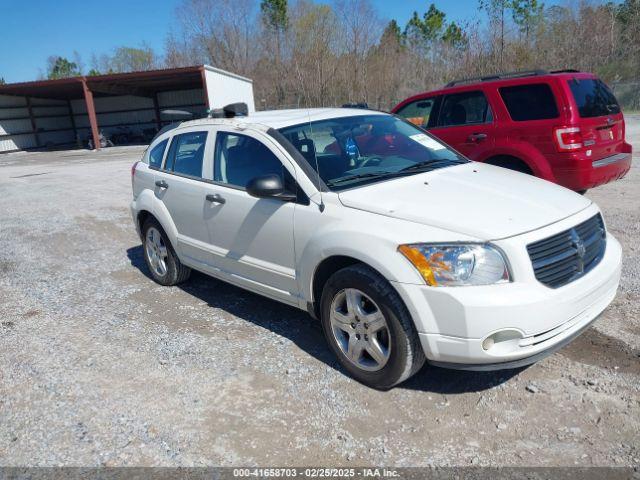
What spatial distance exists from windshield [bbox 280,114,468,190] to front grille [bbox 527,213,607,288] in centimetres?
119

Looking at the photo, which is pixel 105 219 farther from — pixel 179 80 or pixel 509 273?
pixel 179 80

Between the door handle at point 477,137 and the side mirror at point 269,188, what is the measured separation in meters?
4.13

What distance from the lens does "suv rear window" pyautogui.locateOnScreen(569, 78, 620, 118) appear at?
6.16 metres

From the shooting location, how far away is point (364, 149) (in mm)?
3951

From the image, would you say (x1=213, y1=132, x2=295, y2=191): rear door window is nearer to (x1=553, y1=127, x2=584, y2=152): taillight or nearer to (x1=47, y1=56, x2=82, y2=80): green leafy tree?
(x1=553, y1=127, x2=584, y2=152): taillight

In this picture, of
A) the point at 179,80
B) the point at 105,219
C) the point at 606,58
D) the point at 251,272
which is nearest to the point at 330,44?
the point at 179,80

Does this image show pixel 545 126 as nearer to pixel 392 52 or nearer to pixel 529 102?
pixel 529 102

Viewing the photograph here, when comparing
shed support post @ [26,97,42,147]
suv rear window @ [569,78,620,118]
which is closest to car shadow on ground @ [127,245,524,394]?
suv rear window @ [569,78,620,118]

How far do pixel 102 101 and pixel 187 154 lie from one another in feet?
118

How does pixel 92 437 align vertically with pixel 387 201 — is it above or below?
below

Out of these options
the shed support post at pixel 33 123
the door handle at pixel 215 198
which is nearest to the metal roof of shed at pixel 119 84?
the shed support post at pixel 33 123

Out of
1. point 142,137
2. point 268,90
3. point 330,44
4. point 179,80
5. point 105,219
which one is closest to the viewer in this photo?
point 105,219

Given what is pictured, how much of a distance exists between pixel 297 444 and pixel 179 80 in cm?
2975

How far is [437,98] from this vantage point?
24.6 feet
